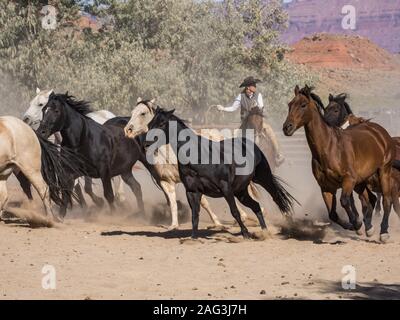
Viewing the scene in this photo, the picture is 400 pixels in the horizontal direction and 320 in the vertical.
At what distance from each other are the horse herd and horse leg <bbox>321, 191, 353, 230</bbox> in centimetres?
1

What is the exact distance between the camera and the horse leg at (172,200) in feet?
37.8

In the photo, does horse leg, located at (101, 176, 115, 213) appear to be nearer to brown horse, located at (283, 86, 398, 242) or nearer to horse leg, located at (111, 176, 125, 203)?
horse leg, located at (111, 176, 125, 203)

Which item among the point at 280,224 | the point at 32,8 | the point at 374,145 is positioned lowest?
the point at 280,224

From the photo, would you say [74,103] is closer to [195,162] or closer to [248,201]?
[195,162]

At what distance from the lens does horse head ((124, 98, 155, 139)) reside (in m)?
11.1

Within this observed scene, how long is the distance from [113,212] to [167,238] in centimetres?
228

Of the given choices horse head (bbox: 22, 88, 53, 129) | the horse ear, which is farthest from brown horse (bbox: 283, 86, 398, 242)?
horse head (bbox: 22, 88, 53, 129)

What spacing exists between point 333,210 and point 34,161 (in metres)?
4.10

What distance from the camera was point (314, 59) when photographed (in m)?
128

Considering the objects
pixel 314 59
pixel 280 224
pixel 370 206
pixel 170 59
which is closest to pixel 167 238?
pixel 280 224

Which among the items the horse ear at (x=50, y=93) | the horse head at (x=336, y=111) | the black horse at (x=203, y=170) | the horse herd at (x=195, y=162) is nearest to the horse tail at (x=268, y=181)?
the horse herd at (x=195, y=162)

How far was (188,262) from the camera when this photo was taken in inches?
348

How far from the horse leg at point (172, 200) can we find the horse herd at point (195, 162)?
14 millimetres
